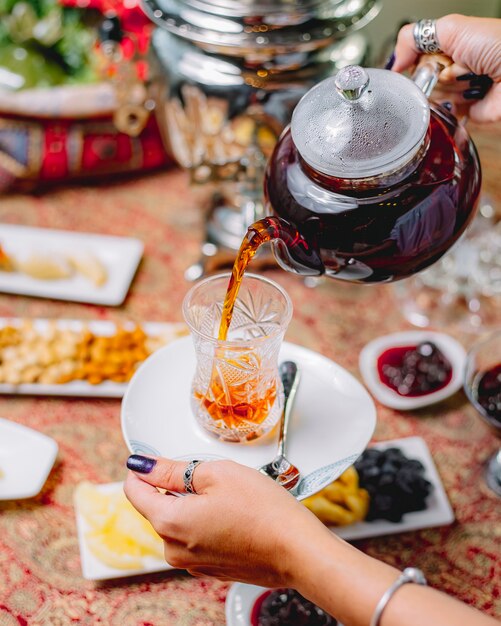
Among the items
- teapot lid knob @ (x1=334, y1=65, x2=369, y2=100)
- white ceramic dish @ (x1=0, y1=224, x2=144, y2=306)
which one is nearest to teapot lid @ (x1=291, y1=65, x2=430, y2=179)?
teapot lid knob @ (x1=334, y1=65, x2=369, y2=100)

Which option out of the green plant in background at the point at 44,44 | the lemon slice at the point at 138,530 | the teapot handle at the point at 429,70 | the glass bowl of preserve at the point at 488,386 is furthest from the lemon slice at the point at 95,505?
the green plant in background at the point at 44,44

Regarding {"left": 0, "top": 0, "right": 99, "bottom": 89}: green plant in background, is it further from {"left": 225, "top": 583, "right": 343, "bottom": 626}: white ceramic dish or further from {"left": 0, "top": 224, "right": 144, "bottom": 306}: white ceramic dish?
{"left": 225, "top": 583, "right": 343, "bottom": 626}: white ceramic dish

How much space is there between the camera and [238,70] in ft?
4.04

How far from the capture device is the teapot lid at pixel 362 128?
73 cm

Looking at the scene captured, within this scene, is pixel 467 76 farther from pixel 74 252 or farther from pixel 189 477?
pixel 74 252

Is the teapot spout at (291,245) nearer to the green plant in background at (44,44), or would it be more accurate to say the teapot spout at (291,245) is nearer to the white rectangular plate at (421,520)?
the white rectangular plate at (421,520)

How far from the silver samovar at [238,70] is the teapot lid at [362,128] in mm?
471

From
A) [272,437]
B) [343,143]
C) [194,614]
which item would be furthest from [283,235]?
[194,614]

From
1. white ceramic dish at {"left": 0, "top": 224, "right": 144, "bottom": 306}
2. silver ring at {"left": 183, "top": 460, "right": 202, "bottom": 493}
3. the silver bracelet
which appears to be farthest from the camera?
white ceramic dish at {"left": 0, "top": 224, "right": 144, "bottom": 306}

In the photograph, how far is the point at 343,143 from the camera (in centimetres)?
73

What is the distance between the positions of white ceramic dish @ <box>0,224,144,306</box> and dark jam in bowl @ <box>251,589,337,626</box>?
0.64 metres

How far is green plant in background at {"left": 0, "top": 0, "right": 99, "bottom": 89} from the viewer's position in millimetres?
1620

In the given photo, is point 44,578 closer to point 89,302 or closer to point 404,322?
point 89,302

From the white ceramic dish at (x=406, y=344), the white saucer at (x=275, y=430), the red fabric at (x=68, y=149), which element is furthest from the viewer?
the red fabric at (x=68, y=149)
